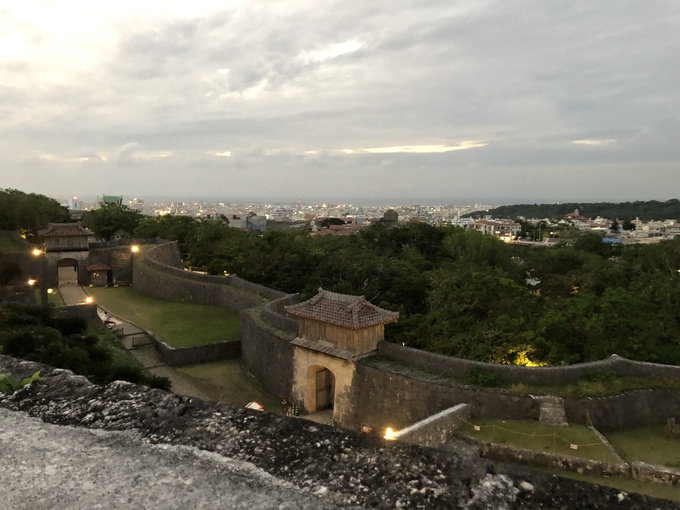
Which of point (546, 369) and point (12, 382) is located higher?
point (12, 382)

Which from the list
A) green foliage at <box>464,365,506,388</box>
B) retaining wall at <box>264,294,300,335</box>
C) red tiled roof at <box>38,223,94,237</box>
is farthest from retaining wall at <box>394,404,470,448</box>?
red tiled roof at <box>38,223,94,237</box>

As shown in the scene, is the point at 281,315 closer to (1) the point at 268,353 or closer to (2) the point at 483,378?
(1) the point at 268,353

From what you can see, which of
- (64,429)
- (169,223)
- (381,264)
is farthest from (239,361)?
(169,223)

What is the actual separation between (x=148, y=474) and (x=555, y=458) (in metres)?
11.2

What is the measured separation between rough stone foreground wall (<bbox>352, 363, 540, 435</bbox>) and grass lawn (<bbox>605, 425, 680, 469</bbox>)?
217 centimetres

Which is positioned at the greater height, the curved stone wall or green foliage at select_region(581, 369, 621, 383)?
green foliage at select_region(581, 369, 621, 383)

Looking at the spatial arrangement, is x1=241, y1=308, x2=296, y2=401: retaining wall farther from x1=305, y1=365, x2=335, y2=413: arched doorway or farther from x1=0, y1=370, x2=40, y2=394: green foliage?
x1=0, y1=370, x2=40, y2=394: green foliage

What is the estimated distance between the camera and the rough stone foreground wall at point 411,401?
13.1 metres

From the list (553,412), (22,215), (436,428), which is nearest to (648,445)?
(553,412)

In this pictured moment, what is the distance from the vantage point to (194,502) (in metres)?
2.28

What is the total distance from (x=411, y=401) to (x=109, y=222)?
1515 inches

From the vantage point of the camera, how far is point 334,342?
631 inches

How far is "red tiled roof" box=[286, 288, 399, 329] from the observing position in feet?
50.6

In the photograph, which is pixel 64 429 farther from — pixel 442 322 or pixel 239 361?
pixel 239 361
